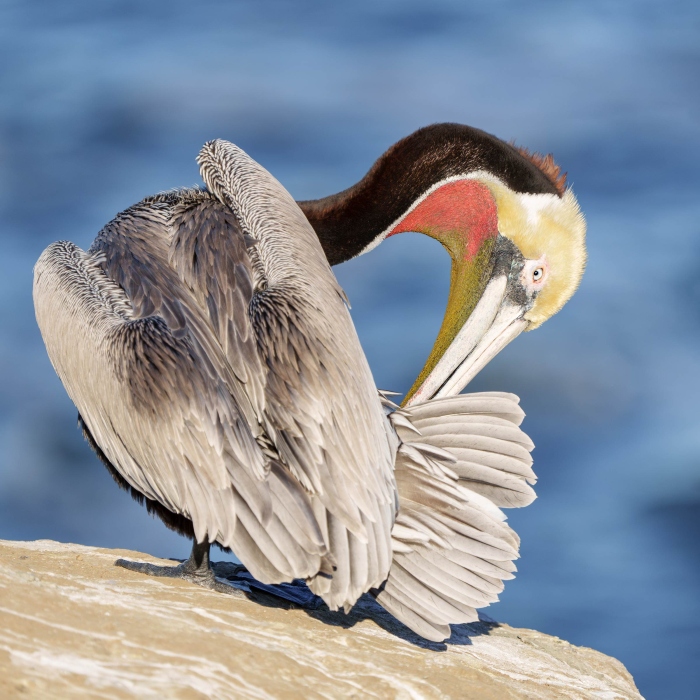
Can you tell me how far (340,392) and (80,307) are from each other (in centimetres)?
119

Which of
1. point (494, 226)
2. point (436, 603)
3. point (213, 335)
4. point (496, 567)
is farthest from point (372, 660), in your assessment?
point (494, 226)

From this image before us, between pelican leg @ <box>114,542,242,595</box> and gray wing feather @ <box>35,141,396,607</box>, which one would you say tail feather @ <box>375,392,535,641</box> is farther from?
pelican leg @ <box>114,542,242,595</box>

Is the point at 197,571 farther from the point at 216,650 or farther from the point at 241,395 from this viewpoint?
the point at 216,650

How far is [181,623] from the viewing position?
3.34 meters

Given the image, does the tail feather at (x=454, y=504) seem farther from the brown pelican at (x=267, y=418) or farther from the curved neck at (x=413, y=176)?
the curved neck at (x=413, y=176)

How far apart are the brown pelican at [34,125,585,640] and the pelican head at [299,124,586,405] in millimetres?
745

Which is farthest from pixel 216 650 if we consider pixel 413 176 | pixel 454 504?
pixel 413 176

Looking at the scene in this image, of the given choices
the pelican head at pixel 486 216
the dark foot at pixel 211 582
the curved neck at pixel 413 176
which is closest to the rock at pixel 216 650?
the dark foot at pixel 211 582

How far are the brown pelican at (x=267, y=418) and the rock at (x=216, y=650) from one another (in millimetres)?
176

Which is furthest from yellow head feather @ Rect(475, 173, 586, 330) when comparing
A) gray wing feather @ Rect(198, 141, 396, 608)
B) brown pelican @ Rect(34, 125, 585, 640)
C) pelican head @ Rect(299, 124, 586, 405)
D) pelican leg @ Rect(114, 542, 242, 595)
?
pelican leg @ Rect(114, 542, 242, 595)

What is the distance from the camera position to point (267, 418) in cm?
387

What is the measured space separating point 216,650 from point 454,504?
1270 millimetres

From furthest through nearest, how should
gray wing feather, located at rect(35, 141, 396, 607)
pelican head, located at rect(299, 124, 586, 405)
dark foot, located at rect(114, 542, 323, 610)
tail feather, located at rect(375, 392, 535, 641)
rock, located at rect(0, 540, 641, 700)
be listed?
pelican head, located at rect(299, 124, 586, 405), dark foot, located at rect(114, 542, 323, 610), tail feather, located at rect(375, 392, 535, 641), gray wing feather, located at rect(35, 141, 396, 607), rock, located at rect(0, 540, 641, 700)

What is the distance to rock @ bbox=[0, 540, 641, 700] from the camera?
2850 millimetres
